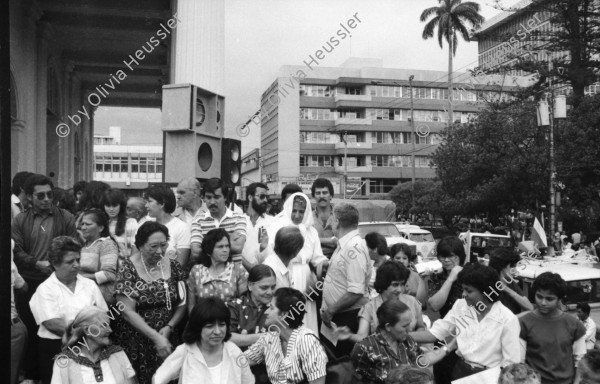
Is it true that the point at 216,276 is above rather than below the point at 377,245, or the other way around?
below

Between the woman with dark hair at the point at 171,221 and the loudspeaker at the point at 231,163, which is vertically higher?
the loudspeaker at the point at 231,163

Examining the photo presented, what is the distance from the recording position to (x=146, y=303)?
14.3ft

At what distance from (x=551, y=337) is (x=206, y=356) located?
2.65 m

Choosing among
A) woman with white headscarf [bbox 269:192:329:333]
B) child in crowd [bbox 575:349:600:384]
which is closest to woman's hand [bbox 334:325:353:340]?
woman with white headscarf [bbox 269:192:329:333]

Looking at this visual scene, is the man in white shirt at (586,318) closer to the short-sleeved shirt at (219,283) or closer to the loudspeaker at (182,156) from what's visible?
the short-sleeved shirt at (219,283)

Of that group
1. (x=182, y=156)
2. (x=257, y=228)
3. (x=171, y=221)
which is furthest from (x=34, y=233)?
(x=257, y=228)

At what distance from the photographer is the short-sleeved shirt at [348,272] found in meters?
4.85

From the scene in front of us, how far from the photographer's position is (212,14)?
12734 millimetres

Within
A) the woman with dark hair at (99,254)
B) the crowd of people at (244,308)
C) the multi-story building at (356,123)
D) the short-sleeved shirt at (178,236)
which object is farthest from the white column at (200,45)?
the multi-story building at (356,123)

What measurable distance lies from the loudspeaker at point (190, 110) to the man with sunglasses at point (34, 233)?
53.1 inches

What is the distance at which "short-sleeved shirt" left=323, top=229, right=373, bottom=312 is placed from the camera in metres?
4.85

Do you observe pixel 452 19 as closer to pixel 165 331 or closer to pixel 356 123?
pixel 356 123

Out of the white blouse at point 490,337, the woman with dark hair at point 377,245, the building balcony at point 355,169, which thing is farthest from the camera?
the building balcony at point 355,169

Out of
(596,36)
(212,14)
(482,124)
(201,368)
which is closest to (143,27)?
(212,14)
